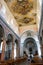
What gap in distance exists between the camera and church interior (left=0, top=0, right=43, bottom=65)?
603 inches

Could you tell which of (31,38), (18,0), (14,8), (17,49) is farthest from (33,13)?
(31,38)

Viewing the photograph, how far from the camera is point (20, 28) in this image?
1091 inches

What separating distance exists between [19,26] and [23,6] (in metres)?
9.37

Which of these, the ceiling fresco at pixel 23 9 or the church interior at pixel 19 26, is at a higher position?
the ceiling fresco at pixel 23 9

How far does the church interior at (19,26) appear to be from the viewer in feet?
50.2

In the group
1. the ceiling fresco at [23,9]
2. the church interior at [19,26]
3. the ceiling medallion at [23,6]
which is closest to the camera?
the church interior at [19,26]

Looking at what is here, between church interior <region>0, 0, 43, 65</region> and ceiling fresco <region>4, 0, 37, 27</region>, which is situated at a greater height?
ceiling fresco <region>4, 0, 37, 27</region>

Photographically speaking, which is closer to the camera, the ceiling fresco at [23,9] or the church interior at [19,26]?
the church interior at [19,26]

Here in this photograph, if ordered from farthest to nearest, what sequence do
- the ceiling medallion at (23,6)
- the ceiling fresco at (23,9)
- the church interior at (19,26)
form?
A: the ceiling medallion at (23,6) → the ceiling fresco at (23,9) → the church interior at (19,26)

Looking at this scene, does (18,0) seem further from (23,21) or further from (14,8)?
(23,21)

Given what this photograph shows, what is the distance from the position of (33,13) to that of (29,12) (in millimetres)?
865

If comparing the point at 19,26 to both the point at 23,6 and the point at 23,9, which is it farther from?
the point at 23,6

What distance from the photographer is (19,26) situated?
89.8ft

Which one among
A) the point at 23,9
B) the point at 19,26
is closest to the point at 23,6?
the point at 23,9
